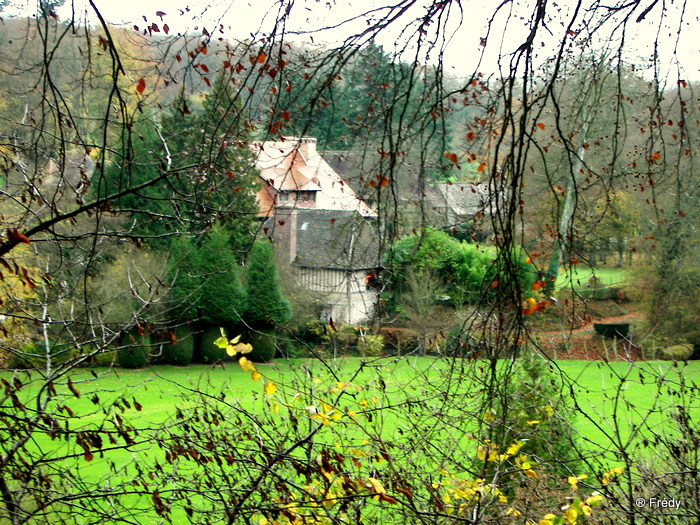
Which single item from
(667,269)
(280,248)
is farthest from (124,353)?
(667,269)

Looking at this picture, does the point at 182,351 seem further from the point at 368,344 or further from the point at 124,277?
the point at 368,344

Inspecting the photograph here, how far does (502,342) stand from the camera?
203 cm

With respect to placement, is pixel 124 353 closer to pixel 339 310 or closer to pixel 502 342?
pixel 339 310

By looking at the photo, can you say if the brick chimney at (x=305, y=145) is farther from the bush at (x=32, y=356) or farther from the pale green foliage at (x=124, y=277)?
the pale green foliage at (x=124, y=277)

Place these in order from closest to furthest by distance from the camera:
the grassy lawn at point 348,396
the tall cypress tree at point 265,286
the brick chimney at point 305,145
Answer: the brick chimney at point 305,145, the grassy lawn at point 348,396, the tall cypress tree at point 265,286

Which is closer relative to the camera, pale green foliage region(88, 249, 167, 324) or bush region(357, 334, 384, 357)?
bush region(357, 334, 384, 357)

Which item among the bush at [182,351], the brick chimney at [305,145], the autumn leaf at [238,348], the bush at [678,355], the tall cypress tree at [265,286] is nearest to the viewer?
the autumn leaf at [238,348]

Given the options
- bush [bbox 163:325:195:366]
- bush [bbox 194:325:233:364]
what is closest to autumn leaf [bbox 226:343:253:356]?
bush [bbox 163:325:195:366]

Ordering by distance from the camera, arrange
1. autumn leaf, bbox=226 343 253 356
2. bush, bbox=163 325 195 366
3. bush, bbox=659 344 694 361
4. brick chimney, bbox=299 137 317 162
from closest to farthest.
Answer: autumn leaf, bbox=226 343 253 356 → brick chimney, bbox=299 137 317 162 → bush, bbox=659 344 694 361 → bush, bbox=163 325 195 366

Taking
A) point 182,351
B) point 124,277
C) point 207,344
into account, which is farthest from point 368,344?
point 207,344

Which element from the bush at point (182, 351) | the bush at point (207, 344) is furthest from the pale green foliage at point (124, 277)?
the bush at point (207, 344)

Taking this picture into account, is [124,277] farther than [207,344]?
No

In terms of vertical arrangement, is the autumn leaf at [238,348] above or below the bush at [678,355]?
above

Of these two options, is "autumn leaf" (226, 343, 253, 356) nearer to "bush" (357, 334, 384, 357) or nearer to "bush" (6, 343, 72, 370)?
"bush" (357, 334, 384, 357)
